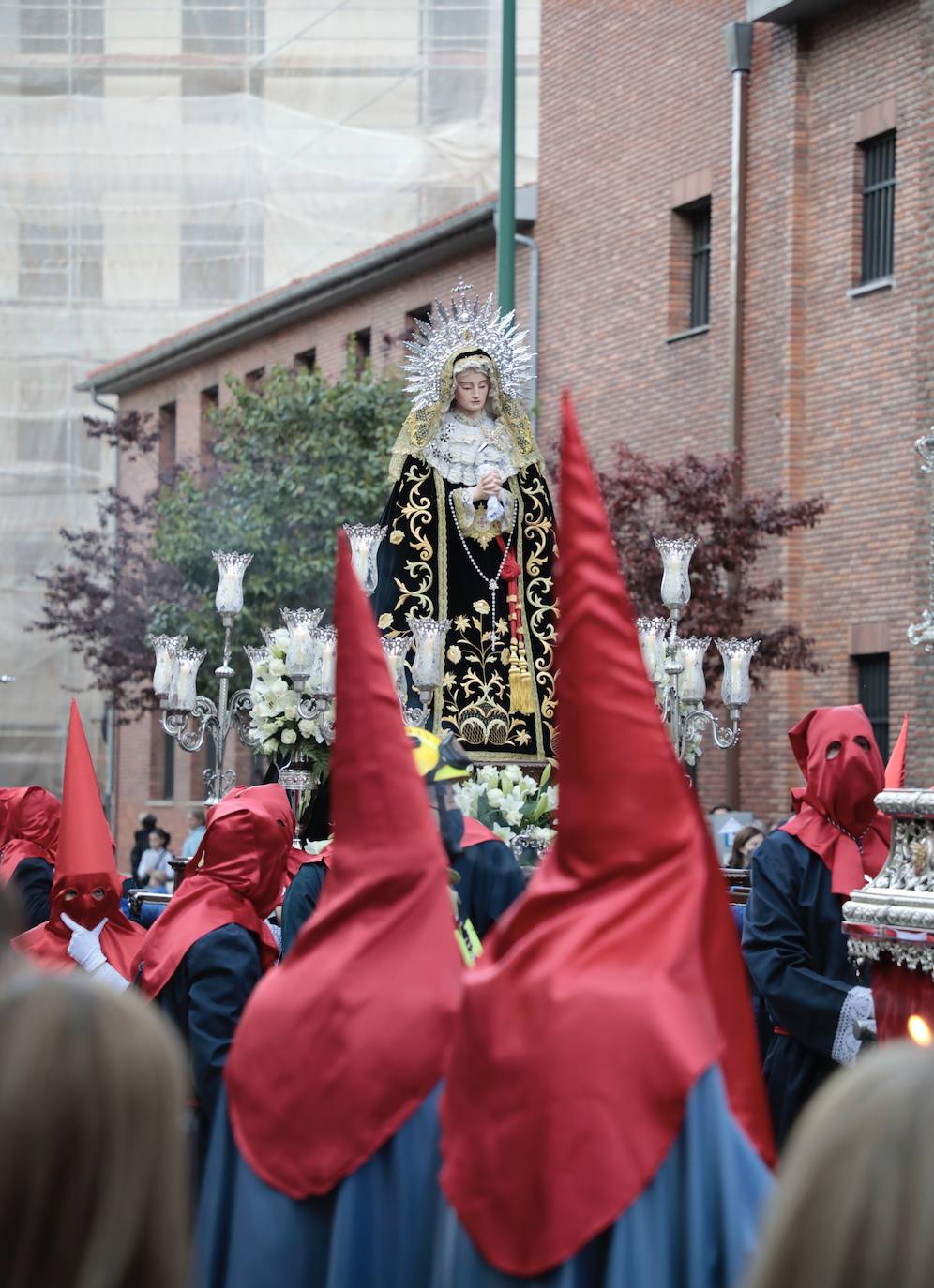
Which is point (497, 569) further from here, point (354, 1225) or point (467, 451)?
point (354, 1225)

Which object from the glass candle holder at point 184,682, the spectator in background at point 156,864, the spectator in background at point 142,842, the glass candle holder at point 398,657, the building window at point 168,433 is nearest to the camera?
the glass candle holder at point 398,657

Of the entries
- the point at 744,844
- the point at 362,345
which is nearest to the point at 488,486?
the point at 744,844

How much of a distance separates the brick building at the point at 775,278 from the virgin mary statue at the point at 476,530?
24.4ft

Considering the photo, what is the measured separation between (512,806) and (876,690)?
439 inches

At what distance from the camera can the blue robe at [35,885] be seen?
392 inches

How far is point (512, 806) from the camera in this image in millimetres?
8258

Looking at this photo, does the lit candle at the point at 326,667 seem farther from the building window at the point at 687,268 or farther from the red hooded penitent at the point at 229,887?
the building window at the point at 687,268

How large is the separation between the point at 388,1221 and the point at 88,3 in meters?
26.8

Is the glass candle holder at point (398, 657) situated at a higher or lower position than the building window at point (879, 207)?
lower

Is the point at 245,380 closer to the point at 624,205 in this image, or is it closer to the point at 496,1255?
the point at 624,205

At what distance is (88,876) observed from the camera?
7.27m

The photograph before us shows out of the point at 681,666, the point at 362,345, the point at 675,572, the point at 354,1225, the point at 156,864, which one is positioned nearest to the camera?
the point at 354,1225

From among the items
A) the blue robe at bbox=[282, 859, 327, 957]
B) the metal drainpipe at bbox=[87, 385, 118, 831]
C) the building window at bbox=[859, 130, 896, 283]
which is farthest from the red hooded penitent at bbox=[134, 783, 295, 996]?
the metal drainpipe at bbox=[87, 385, 118, 831]

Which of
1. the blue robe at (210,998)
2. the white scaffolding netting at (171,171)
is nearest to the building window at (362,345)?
the white scaffolding netting at (171,171)
